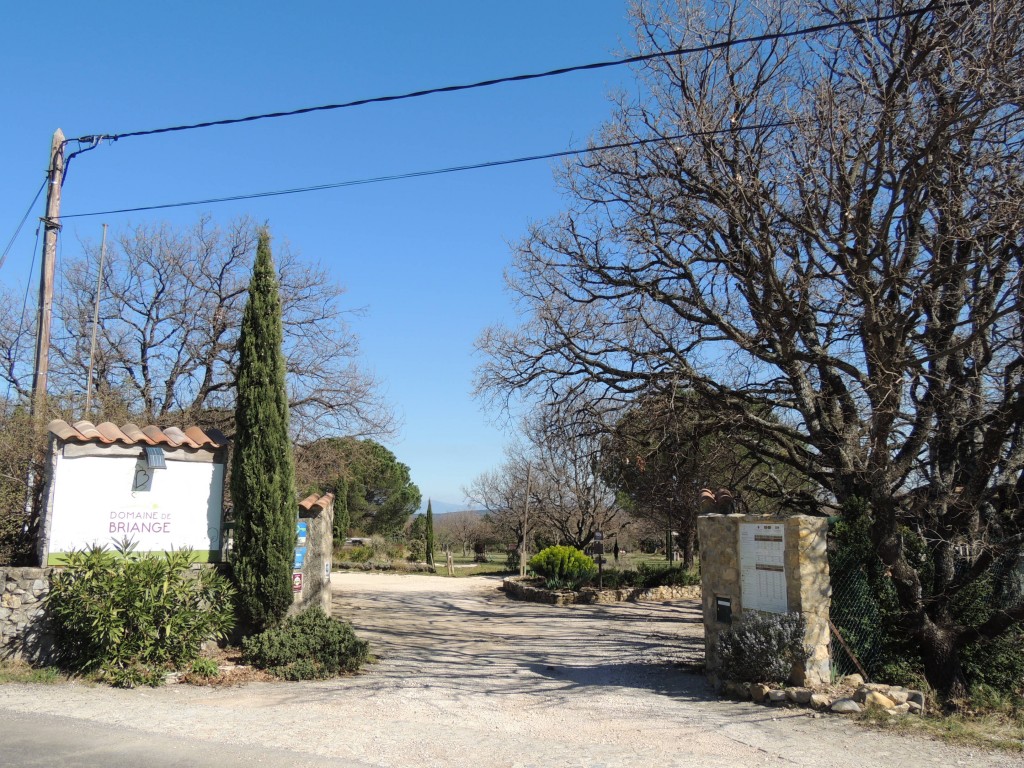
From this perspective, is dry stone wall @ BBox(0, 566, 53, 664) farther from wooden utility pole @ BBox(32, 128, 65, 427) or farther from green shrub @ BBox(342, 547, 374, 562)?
green shrub @ BBox(342, 547, 374, 562)

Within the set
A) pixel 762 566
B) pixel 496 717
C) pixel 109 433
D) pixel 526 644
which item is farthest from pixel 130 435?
pixel 762 566

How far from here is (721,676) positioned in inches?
363

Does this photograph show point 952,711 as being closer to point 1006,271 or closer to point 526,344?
point 1006,271

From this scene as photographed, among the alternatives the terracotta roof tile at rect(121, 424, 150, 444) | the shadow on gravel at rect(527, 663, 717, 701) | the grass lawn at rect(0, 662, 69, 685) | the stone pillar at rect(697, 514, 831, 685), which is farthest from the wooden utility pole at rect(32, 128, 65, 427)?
the stone pillar at rect(697, 514, 831, 685)

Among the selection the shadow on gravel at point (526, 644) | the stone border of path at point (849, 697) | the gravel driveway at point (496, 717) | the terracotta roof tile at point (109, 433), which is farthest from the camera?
the terracotta roof tile at point (109, 433)

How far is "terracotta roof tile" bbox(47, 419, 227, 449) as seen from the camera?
34.1 feet

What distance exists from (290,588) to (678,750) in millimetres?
6723

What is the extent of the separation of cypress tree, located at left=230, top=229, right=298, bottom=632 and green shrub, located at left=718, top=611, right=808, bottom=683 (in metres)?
6.45

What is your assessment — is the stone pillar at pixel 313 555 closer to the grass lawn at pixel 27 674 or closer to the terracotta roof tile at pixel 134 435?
the terracotta roof tile at pixel 134 435

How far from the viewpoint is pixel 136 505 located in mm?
10805

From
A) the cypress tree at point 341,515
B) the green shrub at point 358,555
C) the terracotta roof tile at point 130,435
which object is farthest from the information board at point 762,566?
the cypress tree at point 341,515

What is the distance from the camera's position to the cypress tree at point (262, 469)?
11.1 metres

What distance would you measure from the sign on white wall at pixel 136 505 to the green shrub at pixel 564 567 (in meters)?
14.0

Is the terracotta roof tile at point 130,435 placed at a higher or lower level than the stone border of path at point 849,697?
higher
